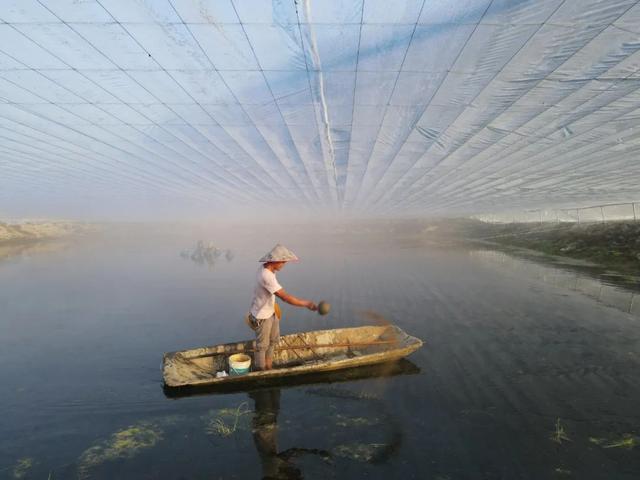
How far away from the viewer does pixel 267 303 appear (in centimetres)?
723

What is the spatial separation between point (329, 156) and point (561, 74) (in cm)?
728

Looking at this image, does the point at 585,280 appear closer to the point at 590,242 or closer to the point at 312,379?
the point at 590,242

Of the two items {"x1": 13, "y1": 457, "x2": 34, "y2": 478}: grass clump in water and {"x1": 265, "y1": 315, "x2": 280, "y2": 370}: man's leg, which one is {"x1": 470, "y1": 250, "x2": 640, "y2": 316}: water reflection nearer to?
{"x1": 265, "y1": 315, "x2": 280, "y2": 370}: man's leg

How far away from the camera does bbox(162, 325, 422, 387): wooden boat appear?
22.7 ft

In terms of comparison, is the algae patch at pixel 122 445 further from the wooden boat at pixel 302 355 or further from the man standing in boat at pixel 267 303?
the man standing in boat at pixel 267 303

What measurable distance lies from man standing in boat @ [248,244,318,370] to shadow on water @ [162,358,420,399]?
16.7 inches

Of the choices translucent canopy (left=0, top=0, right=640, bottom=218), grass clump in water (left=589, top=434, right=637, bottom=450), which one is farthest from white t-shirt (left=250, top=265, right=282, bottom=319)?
grass clump in water (left=589, top=434, right=637, bottom=450)

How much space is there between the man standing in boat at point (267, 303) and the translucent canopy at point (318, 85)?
365 centimetres

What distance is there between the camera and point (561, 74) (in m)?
6.38

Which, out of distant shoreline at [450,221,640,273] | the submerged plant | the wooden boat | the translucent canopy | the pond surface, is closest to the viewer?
the translucent canopy

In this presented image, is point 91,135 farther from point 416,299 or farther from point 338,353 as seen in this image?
point 416,299

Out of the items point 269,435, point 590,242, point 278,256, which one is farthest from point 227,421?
point 590,242

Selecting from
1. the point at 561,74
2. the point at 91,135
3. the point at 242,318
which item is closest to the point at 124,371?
the point at 242,318

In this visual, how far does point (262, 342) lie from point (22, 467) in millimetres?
4176
